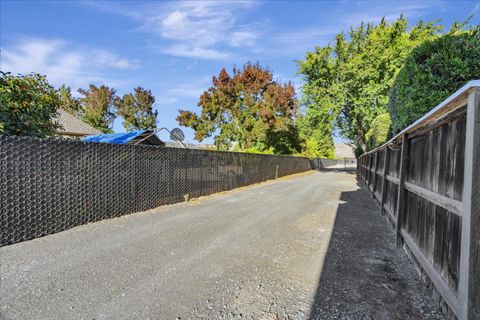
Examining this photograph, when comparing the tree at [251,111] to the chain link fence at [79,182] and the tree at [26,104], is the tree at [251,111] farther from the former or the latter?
the tree at [26,104]

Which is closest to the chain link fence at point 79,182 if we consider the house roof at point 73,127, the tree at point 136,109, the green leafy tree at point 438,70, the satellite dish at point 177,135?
the satellite dish at point 177,135

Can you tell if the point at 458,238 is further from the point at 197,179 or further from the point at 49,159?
the point at 197,179

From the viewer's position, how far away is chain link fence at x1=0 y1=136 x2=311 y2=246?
343cm

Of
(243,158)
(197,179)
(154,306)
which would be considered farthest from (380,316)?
(243,158)

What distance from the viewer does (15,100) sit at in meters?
4.42

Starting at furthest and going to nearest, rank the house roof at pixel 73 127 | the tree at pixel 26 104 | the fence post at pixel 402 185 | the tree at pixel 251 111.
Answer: the tree at pixel 251 111, the house roof at pixel 73 127, the tree at pixel 26 104, the fence post at pixel 402 185

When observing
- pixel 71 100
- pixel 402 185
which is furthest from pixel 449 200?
pixel 71 100

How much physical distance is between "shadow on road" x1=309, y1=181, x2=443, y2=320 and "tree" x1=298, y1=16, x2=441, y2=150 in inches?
519

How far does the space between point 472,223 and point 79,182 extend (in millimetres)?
5138

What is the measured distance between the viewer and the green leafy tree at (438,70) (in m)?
3.53

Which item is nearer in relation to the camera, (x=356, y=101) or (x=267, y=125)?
(x=356, y=101)

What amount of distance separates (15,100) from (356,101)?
1717cm

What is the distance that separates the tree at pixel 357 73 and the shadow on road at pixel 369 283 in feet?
43.2

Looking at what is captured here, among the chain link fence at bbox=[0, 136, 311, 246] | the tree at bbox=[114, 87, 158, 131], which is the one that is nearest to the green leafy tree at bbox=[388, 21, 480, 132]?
the chain link fence at bbox=[0, 136, 311, 246]
